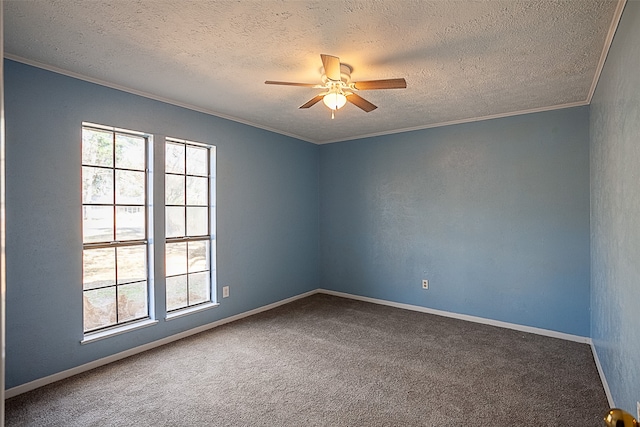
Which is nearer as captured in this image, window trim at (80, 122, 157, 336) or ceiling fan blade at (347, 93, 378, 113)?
ceiling fan blade at (347, 93, 378, 113)

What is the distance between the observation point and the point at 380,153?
4.93 metres

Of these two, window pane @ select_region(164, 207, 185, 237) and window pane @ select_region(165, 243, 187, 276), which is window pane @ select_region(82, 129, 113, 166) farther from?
window pane @ select_region(165, 243, 187, 276)

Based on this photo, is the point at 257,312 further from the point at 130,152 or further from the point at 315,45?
the point at 315,45

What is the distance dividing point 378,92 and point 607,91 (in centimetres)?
170

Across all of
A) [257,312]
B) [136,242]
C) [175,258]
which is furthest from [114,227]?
[257,312]

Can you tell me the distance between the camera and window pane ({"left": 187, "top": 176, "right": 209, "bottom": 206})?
3.87 m

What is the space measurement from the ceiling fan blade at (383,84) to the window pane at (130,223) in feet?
7.77

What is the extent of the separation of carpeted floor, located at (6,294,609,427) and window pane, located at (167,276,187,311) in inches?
15.2

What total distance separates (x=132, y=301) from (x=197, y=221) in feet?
3.44

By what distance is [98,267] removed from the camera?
3.09 meters

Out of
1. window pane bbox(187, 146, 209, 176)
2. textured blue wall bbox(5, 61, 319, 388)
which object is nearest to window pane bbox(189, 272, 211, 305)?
textured blue wall bbox(5, 61, 319, 388)

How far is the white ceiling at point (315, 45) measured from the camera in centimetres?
194

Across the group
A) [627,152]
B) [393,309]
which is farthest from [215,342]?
[627,152]

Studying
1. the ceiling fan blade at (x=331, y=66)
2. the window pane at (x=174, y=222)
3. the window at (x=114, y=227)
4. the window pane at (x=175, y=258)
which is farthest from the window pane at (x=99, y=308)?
the ceiling fan blade at (x=331, y=66)
